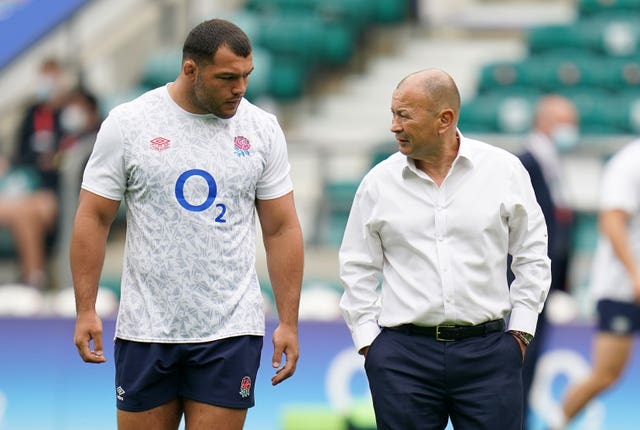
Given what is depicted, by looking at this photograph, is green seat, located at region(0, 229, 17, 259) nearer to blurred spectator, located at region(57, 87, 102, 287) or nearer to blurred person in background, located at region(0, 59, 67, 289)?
blurred person in background, located at region(0, 59, 67, 289)

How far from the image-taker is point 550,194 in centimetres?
677

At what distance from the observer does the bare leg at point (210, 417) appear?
489cm

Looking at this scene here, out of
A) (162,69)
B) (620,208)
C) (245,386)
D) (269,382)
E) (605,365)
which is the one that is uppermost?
(162,69)

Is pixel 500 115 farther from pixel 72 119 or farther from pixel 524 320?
pixel 524 320

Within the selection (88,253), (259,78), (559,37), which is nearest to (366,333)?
(88,253)

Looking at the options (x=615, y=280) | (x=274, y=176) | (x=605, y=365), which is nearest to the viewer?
(x=274, y=176)

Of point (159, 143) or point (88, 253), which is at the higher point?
point (159, 143)

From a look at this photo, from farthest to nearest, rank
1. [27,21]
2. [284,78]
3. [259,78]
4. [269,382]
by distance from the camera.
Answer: [284,78] → [259,78] → [27,21] → [269,382]

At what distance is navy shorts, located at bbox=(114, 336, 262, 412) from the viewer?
4.90 m

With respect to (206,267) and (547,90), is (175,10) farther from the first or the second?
(206,267)

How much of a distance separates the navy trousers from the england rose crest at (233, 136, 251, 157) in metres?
0.81

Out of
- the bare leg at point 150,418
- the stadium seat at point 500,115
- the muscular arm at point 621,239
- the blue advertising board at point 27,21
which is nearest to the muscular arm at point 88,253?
the bare leg at point 150,418

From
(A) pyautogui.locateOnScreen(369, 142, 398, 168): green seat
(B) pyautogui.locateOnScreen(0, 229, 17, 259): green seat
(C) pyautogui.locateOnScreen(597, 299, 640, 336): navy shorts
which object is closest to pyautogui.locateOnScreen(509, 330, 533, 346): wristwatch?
(C) pyautogui.locateOnScreen(597, 299, 640, 336): navy shorts

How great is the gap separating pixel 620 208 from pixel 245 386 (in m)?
3.11
